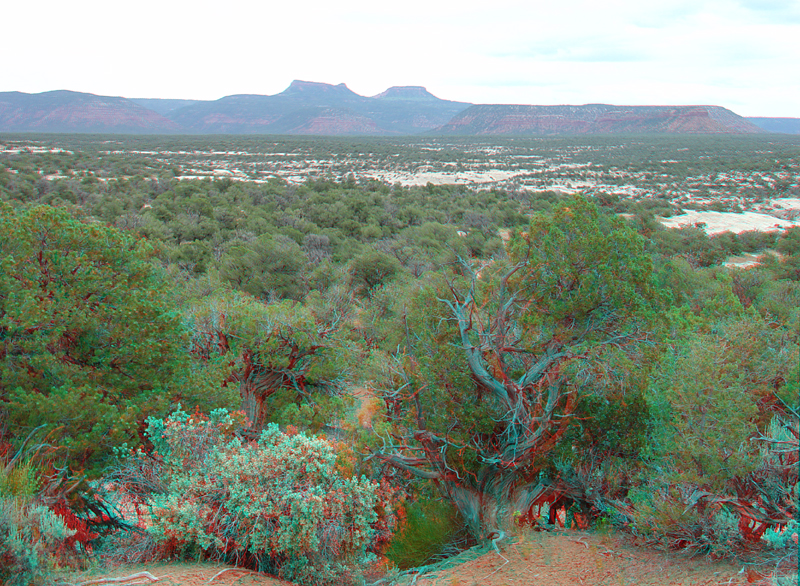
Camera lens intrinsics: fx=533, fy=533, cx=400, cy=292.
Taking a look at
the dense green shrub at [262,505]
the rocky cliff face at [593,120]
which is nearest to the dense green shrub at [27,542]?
the dense green shrub at [262,505]

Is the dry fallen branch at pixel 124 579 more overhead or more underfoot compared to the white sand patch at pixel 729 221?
more underfoot

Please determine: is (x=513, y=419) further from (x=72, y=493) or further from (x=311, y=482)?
(x=72, y=493)

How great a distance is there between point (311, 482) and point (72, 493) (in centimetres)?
231

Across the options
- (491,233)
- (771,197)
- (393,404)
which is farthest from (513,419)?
(771,197)

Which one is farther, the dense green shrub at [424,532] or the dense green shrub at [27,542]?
the dense green shrub at [424,532]

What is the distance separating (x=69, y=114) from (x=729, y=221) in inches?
8333

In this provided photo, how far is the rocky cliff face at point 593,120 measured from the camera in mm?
147250

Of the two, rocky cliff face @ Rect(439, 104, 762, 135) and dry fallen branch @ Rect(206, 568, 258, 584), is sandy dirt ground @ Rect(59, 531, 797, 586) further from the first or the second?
rocky cliff face @ Rect(439, 104, 762, 135)

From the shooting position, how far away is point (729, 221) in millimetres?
28094

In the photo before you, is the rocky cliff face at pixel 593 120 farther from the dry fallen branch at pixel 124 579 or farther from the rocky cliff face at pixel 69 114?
the dry fallen branch at pixel 124 579

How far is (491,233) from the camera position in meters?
22.9

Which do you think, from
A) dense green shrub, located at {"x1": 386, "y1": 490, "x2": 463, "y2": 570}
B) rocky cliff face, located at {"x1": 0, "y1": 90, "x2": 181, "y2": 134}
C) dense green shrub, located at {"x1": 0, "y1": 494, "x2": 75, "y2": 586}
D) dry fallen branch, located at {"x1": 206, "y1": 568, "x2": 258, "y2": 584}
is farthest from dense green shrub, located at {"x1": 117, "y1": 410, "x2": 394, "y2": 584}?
rocky cliff face, located at {"x1": 0, "y1": 90, "x2": 181, "y2": 134}

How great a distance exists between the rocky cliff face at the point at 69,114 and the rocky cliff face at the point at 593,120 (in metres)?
110

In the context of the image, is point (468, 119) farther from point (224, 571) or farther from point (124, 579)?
point (124, 579)
